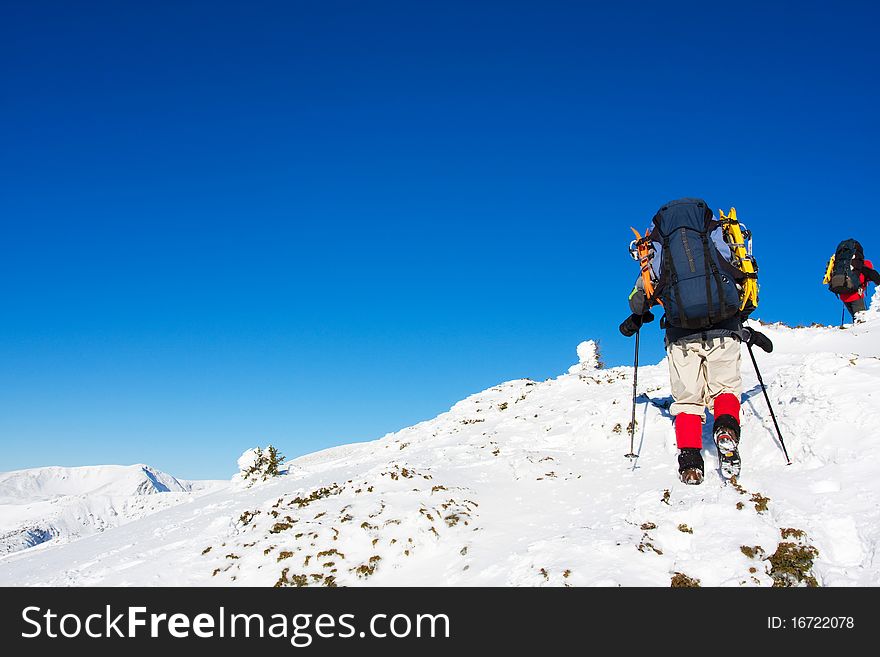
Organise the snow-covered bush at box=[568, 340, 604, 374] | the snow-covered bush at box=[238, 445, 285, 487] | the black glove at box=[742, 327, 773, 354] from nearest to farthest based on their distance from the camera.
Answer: the black glove at box=[742, 327, 773, 354], the snow-covered bush at box=[238, 445, 285, 487], the snow-covered bush at box=[568, 340, 604, 374]

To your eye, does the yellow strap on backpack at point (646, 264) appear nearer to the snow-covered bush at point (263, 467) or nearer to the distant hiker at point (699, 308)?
the distant hiker at point (699, 308)

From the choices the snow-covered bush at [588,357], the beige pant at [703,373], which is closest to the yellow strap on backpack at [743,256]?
the beige pant at [703,373]

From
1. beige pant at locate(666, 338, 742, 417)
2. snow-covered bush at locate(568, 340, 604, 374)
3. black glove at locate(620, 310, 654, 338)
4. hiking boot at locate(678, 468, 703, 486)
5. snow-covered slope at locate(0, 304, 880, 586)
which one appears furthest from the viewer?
snow-covered bush at locate(568, 340, 604, 374)

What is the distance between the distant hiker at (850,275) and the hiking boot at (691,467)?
1830 centimetres

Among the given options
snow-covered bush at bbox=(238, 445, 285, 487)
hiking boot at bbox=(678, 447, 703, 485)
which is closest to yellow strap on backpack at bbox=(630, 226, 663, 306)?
hiking boot at bbox=(678, 447, 703, 485)

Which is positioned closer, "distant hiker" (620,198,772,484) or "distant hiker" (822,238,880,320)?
"distant hiker" (620,198,772,484)

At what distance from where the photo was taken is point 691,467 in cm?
845

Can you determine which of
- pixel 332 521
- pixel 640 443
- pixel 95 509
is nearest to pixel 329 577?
pixel 332 521

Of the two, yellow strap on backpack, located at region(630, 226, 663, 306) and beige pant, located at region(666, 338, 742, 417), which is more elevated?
yellow strap on backpack, located at region(630, 226, 663, 306)

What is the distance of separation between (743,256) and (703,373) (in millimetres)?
2004

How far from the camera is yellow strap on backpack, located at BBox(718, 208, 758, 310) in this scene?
28.4 ft

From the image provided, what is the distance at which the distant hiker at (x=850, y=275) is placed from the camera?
21328 mm

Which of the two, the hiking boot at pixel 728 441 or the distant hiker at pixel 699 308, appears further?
the distant hiker at pixel 699 308

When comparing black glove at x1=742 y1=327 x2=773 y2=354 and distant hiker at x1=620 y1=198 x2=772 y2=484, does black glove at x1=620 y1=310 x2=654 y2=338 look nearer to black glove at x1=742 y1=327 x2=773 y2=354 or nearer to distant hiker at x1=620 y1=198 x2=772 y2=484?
distant hiker at x1=620 y1=198 x2=772 y2=484
